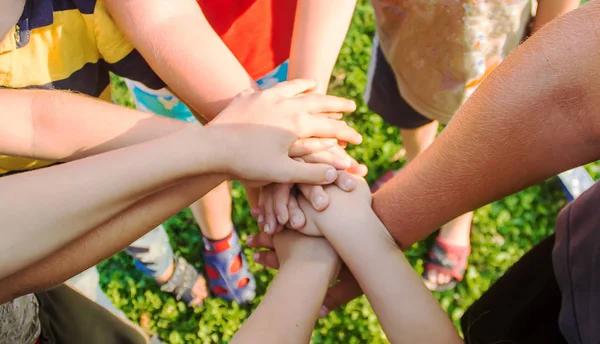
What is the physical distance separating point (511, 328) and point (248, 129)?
2.84 ft

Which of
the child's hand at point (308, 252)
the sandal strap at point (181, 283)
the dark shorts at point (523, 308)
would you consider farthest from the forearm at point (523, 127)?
the sandal strap at point (181, 283)

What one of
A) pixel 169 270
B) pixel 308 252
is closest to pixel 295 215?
pixel 308 252

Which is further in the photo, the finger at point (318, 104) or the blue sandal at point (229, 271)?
the blue sandal at point (229, 271)

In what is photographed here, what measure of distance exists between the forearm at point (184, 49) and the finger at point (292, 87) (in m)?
0.10

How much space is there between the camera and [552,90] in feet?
3.29

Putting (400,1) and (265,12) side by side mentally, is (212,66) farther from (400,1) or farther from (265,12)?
(400,1)

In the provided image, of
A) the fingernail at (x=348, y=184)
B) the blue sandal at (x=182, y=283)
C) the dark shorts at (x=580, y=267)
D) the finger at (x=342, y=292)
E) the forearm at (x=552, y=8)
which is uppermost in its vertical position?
the forearm at (x=552, y=8)

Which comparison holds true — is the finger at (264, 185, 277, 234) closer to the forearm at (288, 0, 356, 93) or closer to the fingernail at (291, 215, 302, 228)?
the fingernail at (291, 215, 302, 228)

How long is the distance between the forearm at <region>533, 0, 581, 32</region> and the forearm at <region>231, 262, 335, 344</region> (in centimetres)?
103

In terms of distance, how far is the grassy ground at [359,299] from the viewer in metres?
2.40

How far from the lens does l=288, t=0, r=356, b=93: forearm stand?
60.9 inches

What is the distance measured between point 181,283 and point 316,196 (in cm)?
128

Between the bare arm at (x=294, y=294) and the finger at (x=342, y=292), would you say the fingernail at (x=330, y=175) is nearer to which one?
the bare arm at (x=294, y=294)

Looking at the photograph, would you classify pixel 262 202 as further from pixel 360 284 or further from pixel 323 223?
pixel 360 284
